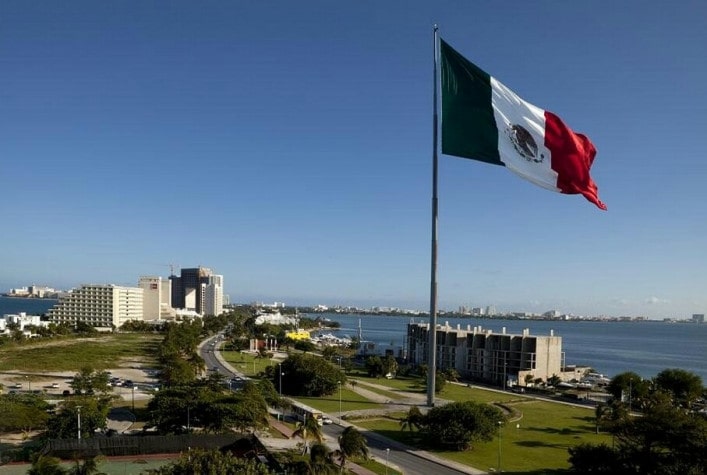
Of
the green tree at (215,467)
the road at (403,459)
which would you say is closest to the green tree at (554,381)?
the road at (403,459)

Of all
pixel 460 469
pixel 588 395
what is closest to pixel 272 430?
pixel 460 469

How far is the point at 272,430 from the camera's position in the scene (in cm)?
4762

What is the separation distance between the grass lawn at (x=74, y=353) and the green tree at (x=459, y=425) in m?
63.2

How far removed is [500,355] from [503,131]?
7803cm

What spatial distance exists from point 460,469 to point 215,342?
122 metres

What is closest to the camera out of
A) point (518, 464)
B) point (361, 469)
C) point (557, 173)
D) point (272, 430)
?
point (557, 173)

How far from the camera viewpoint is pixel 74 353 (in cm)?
10725

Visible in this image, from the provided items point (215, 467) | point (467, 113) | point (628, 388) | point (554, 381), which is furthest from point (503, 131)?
point (554, 381)

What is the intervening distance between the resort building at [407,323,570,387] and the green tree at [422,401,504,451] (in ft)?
144

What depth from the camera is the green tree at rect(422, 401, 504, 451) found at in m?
43.0

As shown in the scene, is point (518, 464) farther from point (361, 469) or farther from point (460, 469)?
point (361, 469)

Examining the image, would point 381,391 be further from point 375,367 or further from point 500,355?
point 500,355

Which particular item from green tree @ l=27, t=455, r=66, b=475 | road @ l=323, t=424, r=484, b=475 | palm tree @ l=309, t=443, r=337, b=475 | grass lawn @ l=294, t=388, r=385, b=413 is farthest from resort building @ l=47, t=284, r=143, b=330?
palm tree @ l=309, t=443, r=337, b=475

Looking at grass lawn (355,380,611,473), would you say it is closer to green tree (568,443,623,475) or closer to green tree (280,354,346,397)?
green tree (568,443,623,475)
